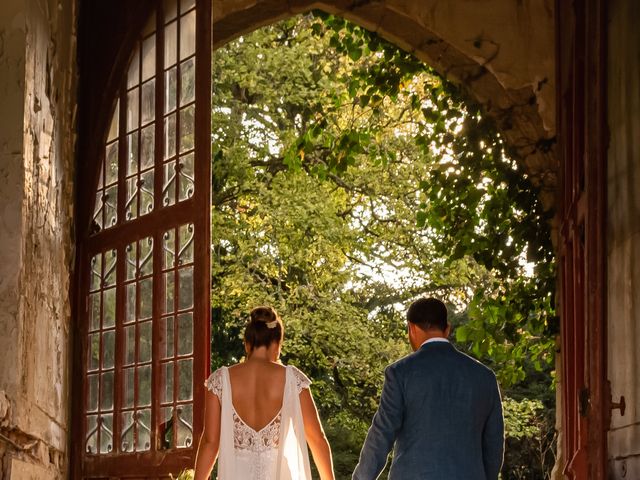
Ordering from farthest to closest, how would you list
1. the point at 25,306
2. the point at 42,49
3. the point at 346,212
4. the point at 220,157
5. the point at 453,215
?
the point at 346,212, the point at 220,157, the point at 453,215, the point at 42,49, the point at 25,306

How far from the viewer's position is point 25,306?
18.9 feet

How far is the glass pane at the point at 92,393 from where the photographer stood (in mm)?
8242

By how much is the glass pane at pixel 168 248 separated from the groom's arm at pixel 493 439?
3.13 metres

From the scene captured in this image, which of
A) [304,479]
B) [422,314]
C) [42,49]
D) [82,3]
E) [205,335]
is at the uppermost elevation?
[82,3]

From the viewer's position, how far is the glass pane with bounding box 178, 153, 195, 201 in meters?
7.71

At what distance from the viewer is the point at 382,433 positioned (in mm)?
4828

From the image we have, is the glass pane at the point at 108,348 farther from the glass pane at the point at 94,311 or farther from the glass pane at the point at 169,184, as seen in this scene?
the glass pane at the point at 169,184

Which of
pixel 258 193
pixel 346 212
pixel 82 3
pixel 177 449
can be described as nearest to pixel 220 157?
pixel 258 193

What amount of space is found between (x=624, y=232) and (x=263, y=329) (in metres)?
1.52

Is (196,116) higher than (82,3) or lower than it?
lower

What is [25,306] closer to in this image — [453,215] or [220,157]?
Answer: [453,215]

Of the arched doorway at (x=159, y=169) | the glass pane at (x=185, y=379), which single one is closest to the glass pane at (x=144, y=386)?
the arched doorway at (x=159, y=169)

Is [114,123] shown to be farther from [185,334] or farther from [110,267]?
[185,334]

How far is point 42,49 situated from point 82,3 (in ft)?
7.19
